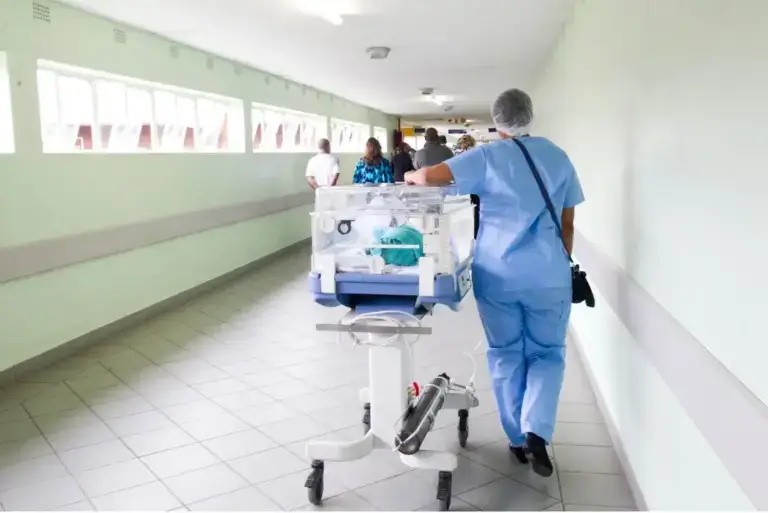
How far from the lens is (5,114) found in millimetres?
4430

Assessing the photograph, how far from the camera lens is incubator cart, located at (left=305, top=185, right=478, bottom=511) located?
2533mm

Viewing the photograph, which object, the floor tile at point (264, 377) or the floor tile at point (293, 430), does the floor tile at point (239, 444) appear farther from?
the floor tile at point (264, 377)

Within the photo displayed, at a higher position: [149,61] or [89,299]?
[149,61]

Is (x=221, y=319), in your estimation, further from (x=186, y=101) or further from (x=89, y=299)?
(x=186, y=101)

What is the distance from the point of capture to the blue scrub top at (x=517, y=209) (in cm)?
283

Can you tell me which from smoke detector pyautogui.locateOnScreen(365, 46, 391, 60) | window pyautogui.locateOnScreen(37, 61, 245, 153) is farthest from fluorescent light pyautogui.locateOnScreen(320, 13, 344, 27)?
window pyautogui.locateOnScreen(37, 61, 245, 153)

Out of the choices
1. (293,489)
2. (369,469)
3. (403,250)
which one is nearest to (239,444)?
(293,489)

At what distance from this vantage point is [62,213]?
4.92 metres

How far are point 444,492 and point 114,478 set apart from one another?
1.46 m

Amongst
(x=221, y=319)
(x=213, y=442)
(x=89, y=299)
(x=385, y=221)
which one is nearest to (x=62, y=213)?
(x=89, y=299)

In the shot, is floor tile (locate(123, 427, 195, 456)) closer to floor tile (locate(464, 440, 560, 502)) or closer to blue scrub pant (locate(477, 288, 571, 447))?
floor tile (locate(464, 440, 560, 502))

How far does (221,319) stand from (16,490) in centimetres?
322

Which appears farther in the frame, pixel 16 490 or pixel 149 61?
pixel 149 61

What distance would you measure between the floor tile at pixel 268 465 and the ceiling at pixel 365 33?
3.43 metres
